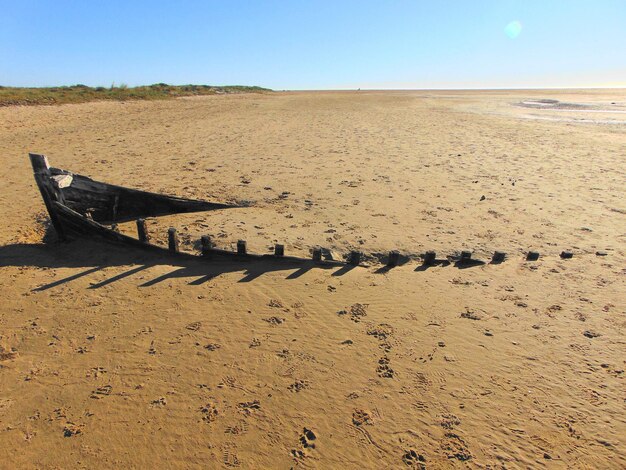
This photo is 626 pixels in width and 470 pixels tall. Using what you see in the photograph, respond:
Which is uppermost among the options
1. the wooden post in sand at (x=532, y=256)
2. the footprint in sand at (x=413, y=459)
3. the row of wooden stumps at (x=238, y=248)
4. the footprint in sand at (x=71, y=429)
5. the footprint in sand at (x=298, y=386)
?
the row of wooden stumps at (x=238, y=248)

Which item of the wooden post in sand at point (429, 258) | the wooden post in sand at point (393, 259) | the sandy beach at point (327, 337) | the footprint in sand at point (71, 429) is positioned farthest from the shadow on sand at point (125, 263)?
the footprint in sand at point (71, 429)

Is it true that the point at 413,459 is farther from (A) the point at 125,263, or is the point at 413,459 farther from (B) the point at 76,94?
(B) the point at 76,94

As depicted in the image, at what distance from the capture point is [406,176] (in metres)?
11.2

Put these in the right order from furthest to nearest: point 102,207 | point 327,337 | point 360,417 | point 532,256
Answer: point 102,207 < point 532,256 < point 327,337 < point 360,417

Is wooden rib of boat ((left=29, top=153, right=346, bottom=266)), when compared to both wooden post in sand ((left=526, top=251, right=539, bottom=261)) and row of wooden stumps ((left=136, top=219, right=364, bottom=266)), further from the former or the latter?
wooden post in sand ((left=526, top=251, right=539, bottom=261))

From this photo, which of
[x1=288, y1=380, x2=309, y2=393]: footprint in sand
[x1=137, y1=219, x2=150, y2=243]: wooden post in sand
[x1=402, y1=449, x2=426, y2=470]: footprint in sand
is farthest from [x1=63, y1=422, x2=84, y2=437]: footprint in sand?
[x1=137, y1=219, x2=150, y2=243]: wooden post in sand

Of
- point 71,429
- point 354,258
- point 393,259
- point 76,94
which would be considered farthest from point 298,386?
point 76,94

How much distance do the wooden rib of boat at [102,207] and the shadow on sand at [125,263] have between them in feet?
0.39

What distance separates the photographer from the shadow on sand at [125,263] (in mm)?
5863

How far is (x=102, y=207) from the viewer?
765 cm

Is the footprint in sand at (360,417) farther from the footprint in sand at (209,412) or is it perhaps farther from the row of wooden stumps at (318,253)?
the row of wooden stumps at (318,253)

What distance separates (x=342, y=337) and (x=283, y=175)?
7.37 m

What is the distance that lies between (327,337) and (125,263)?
3643 mm

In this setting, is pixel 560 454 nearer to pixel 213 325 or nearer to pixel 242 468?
pixel 242 468
